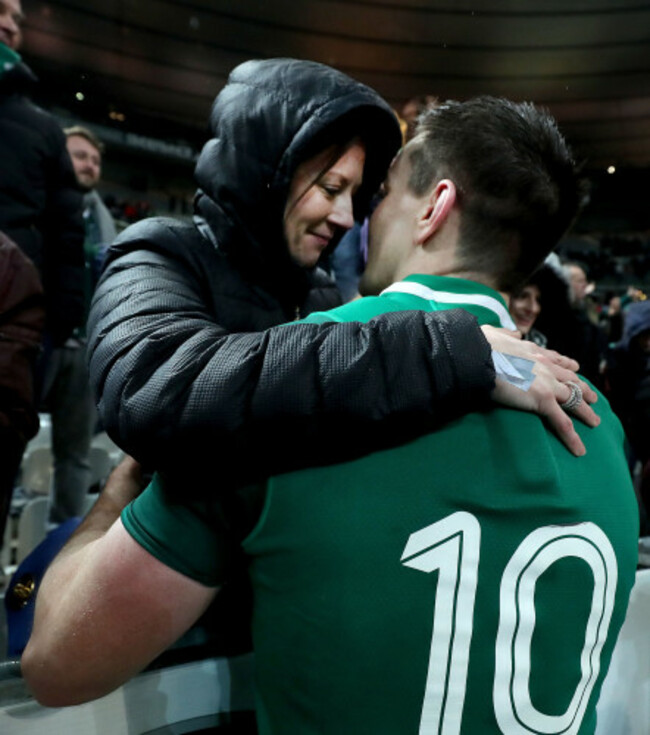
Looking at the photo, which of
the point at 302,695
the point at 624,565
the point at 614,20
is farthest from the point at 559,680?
the point at 614,20

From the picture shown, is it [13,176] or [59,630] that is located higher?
[13,176]

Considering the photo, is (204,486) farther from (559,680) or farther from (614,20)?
(614,20)

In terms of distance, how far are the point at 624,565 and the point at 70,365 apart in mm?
1956

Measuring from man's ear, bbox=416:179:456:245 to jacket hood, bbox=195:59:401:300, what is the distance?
11.3 inches

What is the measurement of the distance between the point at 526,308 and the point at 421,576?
1.96 meters

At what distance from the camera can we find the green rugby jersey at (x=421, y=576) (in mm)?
649

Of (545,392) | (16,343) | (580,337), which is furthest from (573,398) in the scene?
(580,337)

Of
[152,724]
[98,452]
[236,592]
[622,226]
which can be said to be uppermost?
[236,592]

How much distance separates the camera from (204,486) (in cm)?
66

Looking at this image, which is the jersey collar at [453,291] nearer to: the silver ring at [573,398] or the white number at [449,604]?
the silver ring at [573,398]

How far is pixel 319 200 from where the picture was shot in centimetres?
118

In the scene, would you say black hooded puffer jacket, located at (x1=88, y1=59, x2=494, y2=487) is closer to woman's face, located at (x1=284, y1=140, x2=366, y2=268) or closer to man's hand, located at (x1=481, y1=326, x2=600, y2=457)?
man's hand, located at (x1=481, y1=326, x2=600, y2=457)

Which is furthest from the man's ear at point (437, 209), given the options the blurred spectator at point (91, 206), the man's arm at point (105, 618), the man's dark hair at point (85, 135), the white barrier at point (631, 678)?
the man's dark hair at point (85, 135)

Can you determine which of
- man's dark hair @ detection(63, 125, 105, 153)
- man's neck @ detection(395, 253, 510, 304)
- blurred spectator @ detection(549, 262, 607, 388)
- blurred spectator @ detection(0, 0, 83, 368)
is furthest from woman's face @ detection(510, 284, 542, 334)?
man's dark hair @ detection(63, 125, 105, 153)
